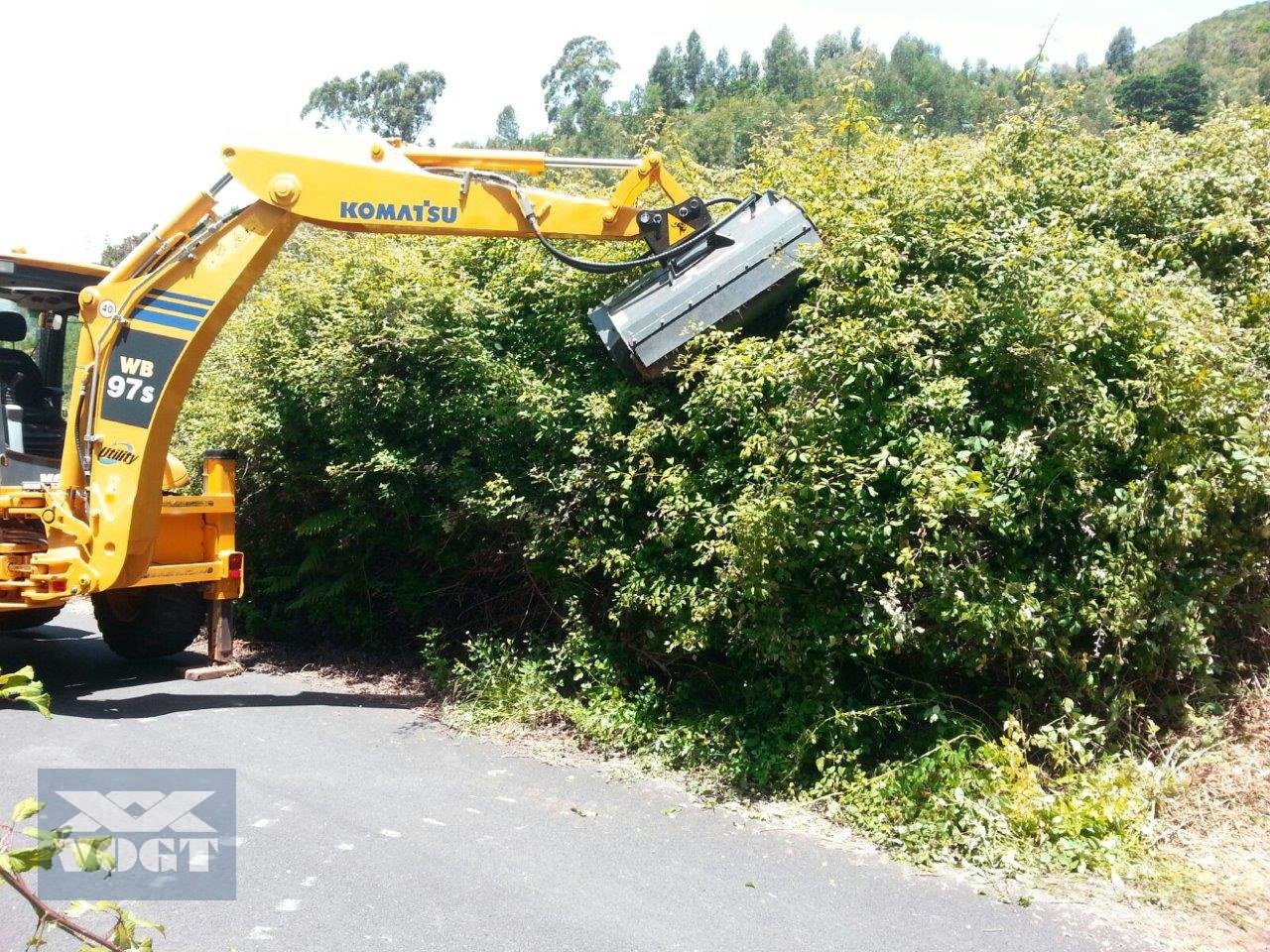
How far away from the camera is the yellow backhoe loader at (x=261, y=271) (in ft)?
23.7

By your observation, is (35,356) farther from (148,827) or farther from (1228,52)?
(1228,52)

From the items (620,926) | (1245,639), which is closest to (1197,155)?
(1245,639)

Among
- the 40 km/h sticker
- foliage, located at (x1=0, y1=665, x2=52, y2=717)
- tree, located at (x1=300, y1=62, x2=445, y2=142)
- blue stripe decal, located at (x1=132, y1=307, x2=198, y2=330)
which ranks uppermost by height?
tree, located at (x1=300, y1=62, x2=445, y2=142)

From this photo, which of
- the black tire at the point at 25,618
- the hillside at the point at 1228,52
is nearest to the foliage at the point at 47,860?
the black tire at the point at 25,618

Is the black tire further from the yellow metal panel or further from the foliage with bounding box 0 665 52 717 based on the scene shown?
the foliage with bounding box 0 665 52 717

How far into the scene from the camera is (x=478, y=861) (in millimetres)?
5305

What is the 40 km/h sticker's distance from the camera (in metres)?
7.56

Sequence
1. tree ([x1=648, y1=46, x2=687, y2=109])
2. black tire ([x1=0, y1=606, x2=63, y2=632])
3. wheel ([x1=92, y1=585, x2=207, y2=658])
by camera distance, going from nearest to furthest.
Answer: black tire ([x1=0, y1=606, x2=63, y2=632]) → wheel ([x1=92, y1=585, x2=207, y2=658]) → tree ([x1=648, y1=46, x2=687, y2=109])

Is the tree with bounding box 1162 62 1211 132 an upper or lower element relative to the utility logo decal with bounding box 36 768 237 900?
upper

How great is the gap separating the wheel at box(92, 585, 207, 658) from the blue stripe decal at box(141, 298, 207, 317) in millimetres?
2705

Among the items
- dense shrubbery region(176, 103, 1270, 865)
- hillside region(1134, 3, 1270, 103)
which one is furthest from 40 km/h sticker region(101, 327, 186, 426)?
hillside region(1134, 3, 1270, 103)

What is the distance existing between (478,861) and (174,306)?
4.51 m

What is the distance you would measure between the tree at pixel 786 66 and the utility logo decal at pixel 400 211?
6541cm

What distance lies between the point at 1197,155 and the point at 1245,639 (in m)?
3.75
